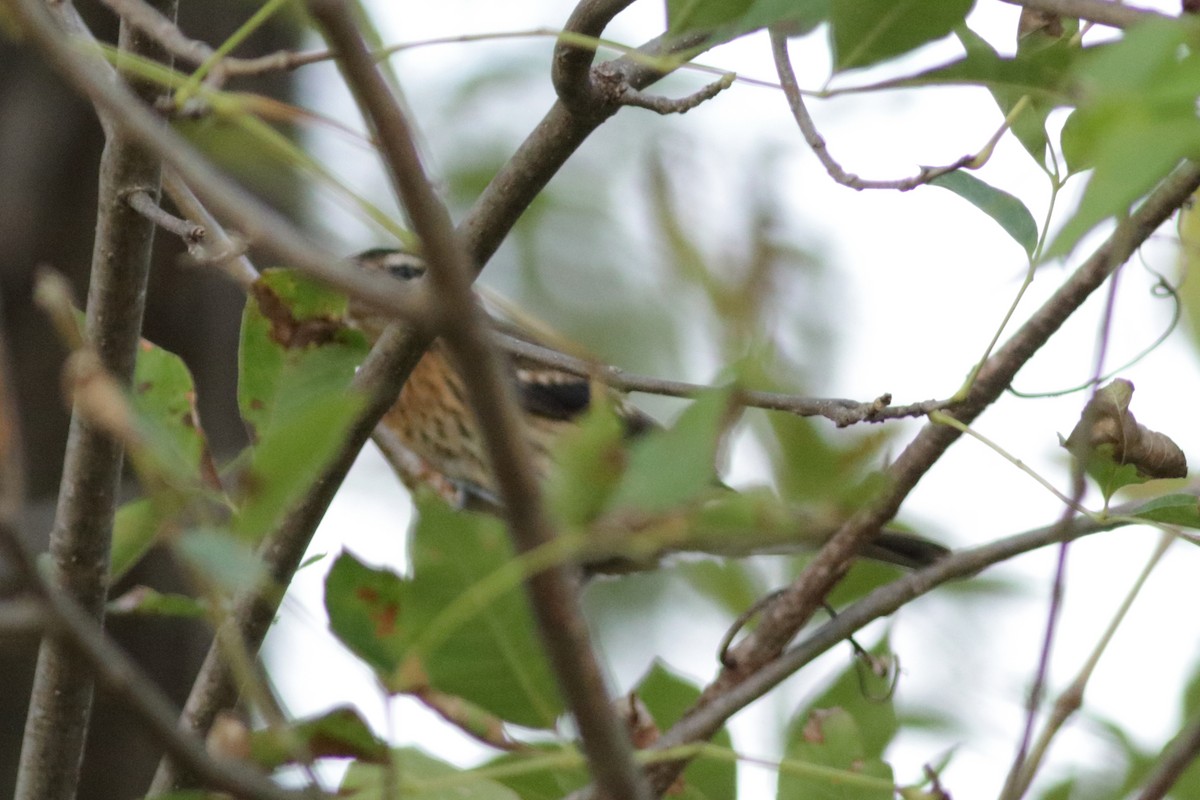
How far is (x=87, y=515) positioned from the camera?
1098mm

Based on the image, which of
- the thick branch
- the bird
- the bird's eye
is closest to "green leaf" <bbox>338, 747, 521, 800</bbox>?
the thick branch

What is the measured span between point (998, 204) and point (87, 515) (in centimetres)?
77

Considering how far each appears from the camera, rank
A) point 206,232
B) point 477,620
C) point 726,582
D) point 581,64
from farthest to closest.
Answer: point 726,582 → point 206,232 → point 581,64 → point 477,620

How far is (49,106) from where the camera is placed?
3225 mm

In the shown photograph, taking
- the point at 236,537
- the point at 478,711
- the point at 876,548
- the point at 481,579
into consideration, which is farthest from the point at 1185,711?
the point at 236,537

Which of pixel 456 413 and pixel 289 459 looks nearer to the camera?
pixel 289 459

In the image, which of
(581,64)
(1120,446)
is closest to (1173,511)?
(1120,446)

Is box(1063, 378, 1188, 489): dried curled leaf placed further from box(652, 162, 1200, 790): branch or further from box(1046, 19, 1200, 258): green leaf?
box(1046, 19, 1200, 258): green leaf

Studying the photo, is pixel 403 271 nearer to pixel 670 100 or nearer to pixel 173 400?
pixel 670 100

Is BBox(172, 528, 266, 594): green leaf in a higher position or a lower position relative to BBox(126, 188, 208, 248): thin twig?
lower

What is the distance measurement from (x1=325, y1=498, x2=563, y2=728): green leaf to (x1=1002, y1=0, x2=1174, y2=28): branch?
0.43m

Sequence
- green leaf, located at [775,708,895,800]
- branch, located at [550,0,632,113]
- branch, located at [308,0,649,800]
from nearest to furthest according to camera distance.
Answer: branch, located at [308,0,649,800] → green leaf, located at [775,708,895,800] → branch, located at [550,0,632,113]

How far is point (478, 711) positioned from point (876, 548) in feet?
4.05

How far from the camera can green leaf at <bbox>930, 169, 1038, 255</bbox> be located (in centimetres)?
91
